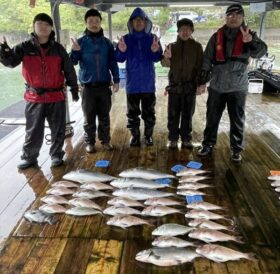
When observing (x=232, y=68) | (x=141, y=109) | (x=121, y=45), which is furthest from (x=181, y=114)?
(x=121, y=45)

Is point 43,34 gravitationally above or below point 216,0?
below

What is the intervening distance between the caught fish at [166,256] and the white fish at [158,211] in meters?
0.53

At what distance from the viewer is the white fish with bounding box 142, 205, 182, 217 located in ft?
9.27

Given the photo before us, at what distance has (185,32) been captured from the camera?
401 centimetres

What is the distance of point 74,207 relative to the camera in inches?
116

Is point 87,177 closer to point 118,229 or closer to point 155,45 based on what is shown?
point 118,229

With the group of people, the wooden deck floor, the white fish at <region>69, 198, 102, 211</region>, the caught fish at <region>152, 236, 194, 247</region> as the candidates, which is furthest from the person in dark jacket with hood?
the caught fish at <region>152, 236, 194, 247</region>

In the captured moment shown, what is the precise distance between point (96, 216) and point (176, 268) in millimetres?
898

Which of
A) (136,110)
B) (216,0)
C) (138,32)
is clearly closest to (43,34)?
(138,32)

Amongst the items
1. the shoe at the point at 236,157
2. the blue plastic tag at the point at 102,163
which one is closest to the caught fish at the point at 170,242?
the blue plastic tag at the point at 102,163

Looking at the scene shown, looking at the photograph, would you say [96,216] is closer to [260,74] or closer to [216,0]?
[216,0]

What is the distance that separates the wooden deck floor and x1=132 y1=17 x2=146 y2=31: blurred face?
155 centimetres

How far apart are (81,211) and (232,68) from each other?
7.50ft

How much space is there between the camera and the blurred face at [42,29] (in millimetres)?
3492
